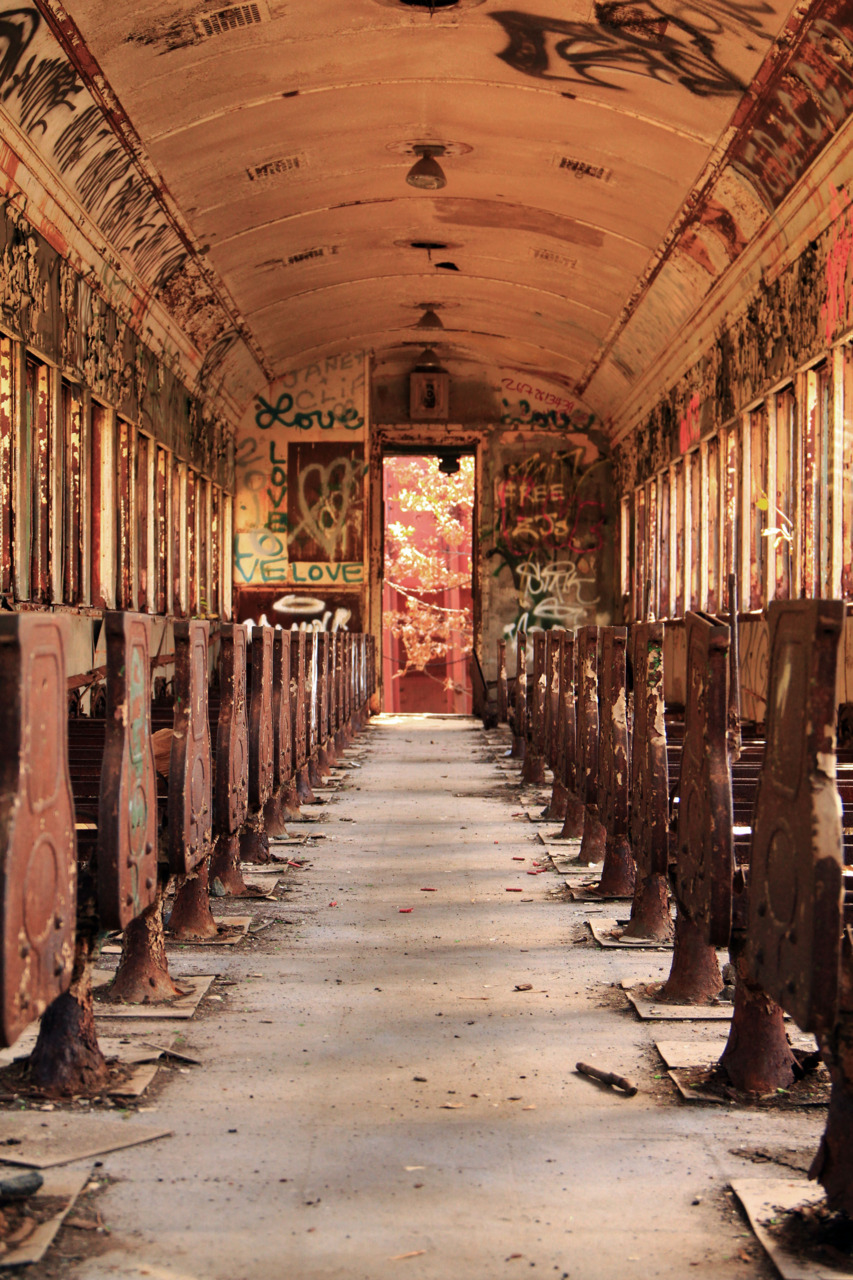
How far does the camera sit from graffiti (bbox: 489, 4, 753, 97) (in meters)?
10.5

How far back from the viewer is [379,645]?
968 inches

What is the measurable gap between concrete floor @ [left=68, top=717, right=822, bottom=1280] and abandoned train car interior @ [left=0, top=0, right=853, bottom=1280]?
20mm

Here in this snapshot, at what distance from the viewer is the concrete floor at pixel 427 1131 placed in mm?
2887

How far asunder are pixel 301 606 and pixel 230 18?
13631 millimetres

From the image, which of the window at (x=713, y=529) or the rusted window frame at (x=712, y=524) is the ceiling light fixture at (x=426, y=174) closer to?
the rusted window frame at (x=712, y=524)

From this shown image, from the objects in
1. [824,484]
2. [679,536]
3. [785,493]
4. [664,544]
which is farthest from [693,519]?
[824,484]

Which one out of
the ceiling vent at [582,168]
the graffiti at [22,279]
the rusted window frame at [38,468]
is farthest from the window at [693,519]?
the graffiti at [22,279]

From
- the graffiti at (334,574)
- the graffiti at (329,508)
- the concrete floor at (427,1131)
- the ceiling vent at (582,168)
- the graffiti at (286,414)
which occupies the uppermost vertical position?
the ceiling vent at (582,168)

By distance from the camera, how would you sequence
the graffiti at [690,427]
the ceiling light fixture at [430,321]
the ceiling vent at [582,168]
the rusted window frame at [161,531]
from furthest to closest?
the ceiling light fixture at [430,321] < the rusted window frame at [161,531] < the graffiti at [690,427] < the ceiling vent at [582,168]

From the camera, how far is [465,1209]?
3096 millimetres

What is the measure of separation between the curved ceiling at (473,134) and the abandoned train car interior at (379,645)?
2.4 inches

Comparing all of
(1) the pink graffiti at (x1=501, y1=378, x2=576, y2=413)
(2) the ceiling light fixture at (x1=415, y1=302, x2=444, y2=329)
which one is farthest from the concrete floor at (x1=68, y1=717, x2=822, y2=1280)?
(1) the pink graffiti at (x1=501, y1=378, x2=576, y2=413)

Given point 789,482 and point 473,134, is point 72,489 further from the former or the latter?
point 789,482

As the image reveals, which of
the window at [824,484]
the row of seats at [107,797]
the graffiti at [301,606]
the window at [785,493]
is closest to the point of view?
the row of seats at [107,797]
